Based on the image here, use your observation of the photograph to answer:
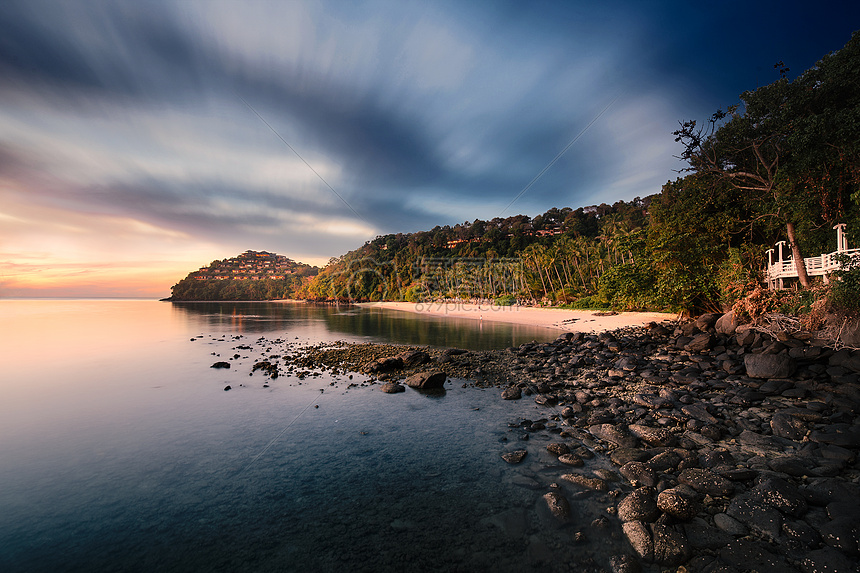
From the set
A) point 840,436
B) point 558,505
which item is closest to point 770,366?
point 840,436

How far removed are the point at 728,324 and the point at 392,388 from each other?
17.3 meters

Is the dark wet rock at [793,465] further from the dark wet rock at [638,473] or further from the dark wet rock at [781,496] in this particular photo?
the dark wet rock at [638,473]

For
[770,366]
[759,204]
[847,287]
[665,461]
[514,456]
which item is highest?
[759,204]

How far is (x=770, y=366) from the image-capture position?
496 inches

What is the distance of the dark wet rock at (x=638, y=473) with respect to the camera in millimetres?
6746

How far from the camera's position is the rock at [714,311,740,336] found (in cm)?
1784

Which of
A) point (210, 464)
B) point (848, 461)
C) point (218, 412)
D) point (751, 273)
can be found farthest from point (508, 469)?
point (751, 273)

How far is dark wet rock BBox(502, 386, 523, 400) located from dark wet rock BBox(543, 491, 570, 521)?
6544mm

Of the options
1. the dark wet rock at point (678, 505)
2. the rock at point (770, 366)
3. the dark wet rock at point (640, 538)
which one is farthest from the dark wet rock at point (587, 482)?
the rock at point (770, 366)

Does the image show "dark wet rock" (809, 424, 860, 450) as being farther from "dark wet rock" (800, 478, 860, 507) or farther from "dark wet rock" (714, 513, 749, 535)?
"dark wet rock" (714, 513, 749, 535)

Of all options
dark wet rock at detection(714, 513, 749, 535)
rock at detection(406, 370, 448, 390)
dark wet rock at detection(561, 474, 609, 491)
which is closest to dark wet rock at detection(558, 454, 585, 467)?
dark wet rock at detection(561, 474, 609, 491)

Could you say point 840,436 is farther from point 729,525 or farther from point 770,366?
point 770,366

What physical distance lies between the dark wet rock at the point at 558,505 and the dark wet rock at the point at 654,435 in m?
3.38

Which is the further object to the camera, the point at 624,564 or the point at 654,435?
the point at 654,435
